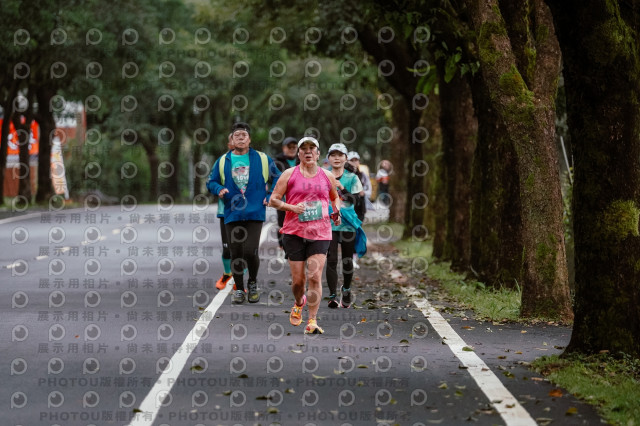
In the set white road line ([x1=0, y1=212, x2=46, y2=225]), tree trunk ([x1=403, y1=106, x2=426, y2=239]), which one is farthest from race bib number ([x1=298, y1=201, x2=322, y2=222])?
white road line ([x1=0, y1=212, x2=46, y2=225])

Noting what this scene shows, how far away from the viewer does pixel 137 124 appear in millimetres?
68438

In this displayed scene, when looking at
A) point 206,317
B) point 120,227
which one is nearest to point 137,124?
point 120,227

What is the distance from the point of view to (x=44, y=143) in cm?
5406

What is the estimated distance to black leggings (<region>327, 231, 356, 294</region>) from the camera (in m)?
15.2

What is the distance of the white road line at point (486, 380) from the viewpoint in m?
8.29

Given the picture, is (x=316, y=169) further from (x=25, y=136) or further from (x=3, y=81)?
(x=25, y=136)

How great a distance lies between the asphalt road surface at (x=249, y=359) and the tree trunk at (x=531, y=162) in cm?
95

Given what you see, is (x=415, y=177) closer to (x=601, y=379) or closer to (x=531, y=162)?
(x=531, y=162)

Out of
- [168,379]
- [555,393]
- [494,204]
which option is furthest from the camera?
[494,204]

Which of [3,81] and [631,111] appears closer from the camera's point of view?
[631,111]

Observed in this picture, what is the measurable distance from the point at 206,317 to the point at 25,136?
4105cm

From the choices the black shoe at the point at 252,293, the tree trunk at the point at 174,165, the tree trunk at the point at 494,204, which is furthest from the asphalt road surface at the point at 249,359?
the tree trunk at the point at 174,165

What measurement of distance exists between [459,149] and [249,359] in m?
11.9

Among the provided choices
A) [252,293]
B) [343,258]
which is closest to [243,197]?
[252,293]
